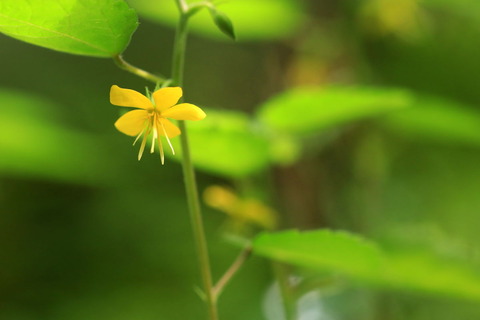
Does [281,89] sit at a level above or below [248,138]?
above

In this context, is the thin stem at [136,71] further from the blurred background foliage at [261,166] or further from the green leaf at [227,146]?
the blurred background foliage at [261,166]

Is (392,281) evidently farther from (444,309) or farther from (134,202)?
(134,202)

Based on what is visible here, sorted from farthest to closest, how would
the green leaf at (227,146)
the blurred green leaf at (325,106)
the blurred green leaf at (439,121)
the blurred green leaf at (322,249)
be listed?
the blurred green leaf at (439,121) < the blurred green leaf at (325,106) < the green leaf at (227,146) < the blurred green leaf at (322,249)

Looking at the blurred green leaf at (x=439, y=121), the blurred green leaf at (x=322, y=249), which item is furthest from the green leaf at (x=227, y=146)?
the blurred green leaf at (x=439, y=121)

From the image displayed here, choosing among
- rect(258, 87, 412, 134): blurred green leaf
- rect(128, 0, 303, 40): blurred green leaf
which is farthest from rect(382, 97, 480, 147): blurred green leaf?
rect(128, 0, 303, 40): blurred green leaf

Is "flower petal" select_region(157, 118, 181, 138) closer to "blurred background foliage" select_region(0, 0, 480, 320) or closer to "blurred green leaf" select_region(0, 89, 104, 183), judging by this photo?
"blurred background foliage" select_region(0, 0, 480, 320)

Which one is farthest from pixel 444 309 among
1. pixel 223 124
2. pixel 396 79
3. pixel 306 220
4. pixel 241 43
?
pixel 241 43
